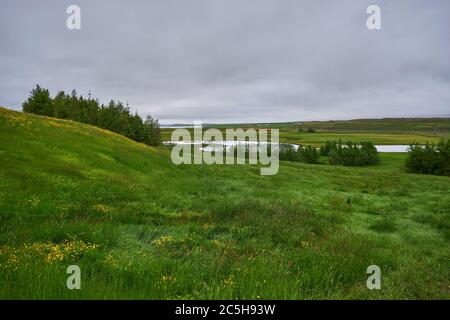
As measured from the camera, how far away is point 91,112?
265 ft

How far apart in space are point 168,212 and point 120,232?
473cm

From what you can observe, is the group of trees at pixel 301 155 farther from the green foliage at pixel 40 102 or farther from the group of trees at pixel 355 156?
the green foliage at pixel 40 102

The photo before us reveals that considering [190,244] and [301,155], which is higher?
[190,244]

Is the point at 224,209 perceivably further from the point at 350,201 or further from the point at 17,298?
the point at 350,201

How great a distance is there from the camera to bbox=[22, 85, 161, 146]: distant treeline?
7200cm

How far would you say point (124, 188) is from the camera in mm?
18188


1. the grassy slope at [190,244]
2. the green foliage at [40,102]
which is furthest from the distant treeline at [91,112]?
the grassy slope at [190,244]

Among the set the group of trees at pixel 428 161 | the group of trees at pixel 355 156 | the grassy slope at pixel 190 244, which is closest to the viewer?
the grassy slope at pixel 190 244

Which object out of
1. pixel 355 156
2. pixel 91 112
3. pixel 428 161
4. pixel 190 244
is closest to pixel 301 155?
pixel 355 156

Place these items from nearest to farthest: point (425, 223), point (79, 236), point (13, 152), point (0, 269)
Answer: point (0, 269)
point (79, 236)
point (425, 223)
point (13, 152)

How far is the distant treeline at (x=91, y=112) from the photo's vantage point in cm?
7200

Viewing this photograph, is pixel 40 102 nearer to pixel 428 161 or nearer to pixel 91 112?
pixel 91 112

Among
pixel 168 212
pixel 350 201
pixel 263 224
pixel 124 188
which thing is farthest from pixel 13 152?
pixel 350 201

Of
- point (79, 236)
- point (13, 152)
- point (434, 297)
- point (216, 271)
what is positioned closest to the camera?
point (434, 297)
